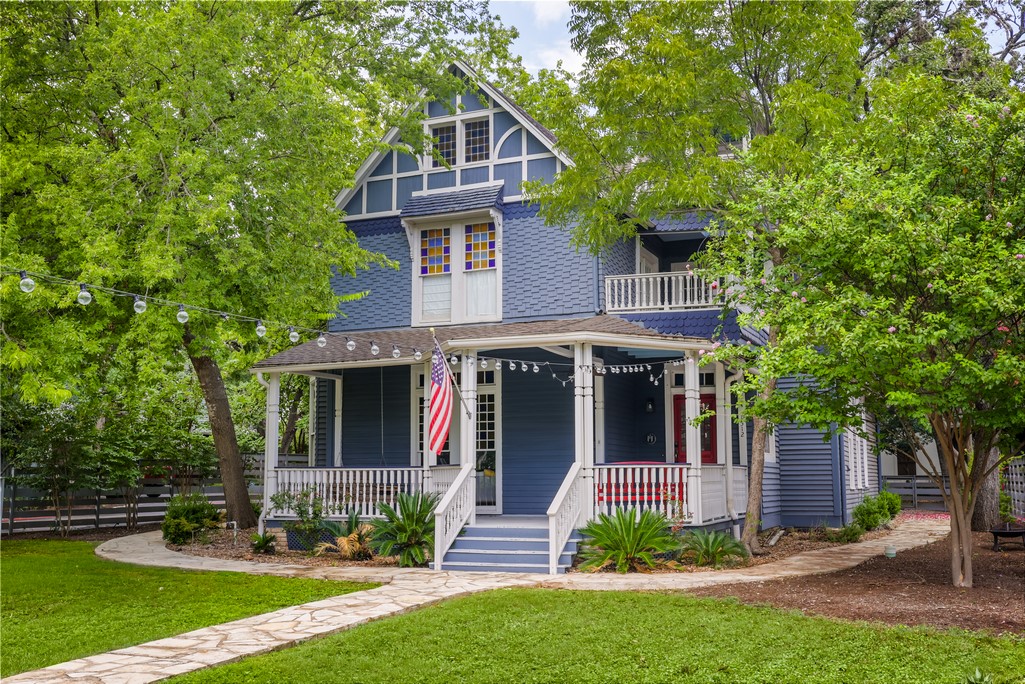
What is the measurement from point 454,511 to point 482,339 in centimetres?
258

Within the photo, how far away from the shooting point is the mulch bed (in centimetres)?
839

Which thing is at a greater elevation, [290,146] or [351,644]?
[290,146]

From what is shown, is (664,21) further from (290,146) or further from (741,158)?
(290,146)

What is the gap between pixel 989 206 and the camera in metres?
9.80

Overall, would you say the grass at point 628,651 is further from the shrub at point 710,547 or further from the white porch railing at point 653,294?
the white porch railing at point 653,294

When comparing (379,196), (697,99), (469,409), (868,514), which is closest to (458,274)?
(379,196)

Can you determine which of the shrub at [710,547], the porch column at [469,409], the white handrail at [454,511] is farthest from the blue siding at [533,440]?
the shrub at [710,547]

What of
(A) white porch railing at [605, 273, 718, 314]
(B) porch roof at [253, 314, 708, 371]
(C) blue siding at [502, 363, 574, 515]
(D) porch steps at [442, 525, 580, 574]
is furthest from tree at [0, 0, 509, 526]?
(A) white porch railing at [605, 273, 718, 314]

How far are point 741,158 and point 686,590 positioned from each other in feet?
18.1

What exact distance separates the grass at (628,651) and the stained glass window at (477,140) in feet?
34.0

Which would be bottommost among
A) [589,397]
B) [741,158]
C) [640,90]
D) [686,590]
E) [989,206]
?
[686,590]

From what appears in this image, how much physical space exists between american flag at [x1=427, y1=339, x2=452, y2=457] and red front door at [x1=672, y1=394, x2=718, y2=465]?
5.43 metres

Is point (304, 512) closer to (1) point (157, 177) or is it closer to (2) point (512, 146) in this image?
(1) point (157, 177)

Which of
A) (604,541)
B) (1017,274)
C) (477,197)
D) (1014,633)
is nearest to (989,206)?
(1017,274)
